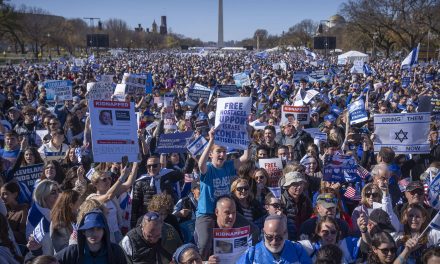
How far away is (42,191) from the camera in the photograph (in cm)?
512

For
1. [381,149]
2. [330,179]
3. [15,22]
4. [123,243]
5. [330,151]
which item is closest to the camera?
[123,243]

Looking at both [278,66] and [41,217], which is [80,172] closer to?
[41,217]

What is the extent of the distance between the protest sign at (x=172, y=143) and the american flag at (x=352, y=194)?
2646 mm

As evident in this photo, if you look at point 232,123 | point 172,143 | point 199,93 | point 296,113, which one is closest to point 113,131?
point 232,123

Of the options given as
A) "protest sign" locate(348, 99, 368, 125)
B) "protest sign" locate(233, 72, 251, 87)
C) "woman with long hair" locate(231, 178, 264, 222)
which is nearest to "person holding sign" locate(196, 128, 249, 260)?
"woman with long hair" locate(231, 178, 264, 222)

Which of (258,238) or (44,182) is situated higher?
(44,182)

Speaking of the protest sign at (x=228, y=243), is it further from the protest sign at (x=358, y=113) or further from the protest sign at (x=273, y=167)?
the protest sign at (x=358, y=113)

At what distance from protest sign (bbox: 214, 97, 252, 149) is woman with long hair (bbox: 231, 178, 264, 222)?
87 cm

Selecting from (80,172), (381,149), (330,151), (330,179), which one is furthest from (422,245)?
(80,172)

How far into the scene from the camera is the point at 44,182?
5223 mm

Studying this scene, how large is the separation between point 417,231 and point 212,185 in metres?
2.05

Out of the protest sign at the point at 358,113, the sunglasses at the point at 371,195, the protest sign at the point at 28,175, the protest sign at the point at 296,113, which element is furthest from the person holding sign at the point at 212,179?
the protest sign at the point at 358,113

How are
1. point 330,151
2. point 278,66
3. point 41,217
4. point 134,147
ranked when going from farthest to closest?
point 278,66 < point 330,151 < point 134,147 < point 41,217

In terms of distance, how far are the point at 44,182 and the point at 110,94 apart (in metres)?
7.64
